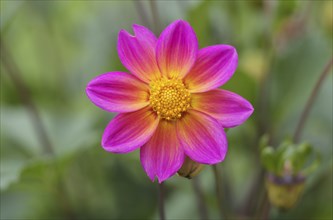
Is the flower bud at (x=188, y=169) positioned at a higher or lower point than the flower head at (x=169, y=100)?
lower

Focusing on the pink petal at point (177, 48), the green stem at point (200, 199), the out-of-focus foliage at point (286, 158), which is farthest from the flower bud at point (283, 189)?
the pink petal at point (177, 48)

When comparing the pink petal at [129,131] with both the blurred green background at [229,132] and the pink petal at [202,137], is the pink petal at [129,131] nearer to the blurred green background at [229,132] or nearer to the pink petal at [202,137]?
the pink petal at [202,137]

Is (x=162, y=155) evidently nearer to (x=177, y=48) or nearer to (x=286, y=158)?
(x=177, y=48)

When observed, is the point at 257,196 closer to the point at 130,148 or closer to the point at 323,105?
the point at 323,105

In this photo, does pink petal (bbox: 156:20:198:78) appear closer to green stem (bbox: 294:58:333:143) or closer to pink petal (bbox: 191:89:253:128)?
pink petal (bbox: 191:89:253:128)

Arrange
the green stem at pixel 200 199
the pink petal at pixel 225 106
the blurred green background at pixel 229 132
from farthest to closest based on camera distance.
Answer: the blurred green background at pixel 229 132 → the green stem at pixel 200 199 → the pink petal at pixel 225 106

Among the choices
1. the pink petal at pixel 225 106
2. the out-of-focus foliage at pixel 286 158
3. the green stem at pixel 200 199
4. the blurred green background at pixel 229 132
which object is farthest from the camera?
the blurred green background at pixel 229 132

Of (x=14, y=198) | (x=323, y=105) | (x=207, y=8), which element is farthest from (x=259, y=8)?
(x=14, y=198)

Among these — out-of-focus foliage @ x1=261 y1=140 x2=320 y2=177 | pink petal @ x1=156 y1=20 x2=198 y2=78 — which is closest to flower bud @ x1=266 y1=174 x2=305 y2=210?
out-of-focus foliage @ x1=261 y1=140 x2=320 y2=177
